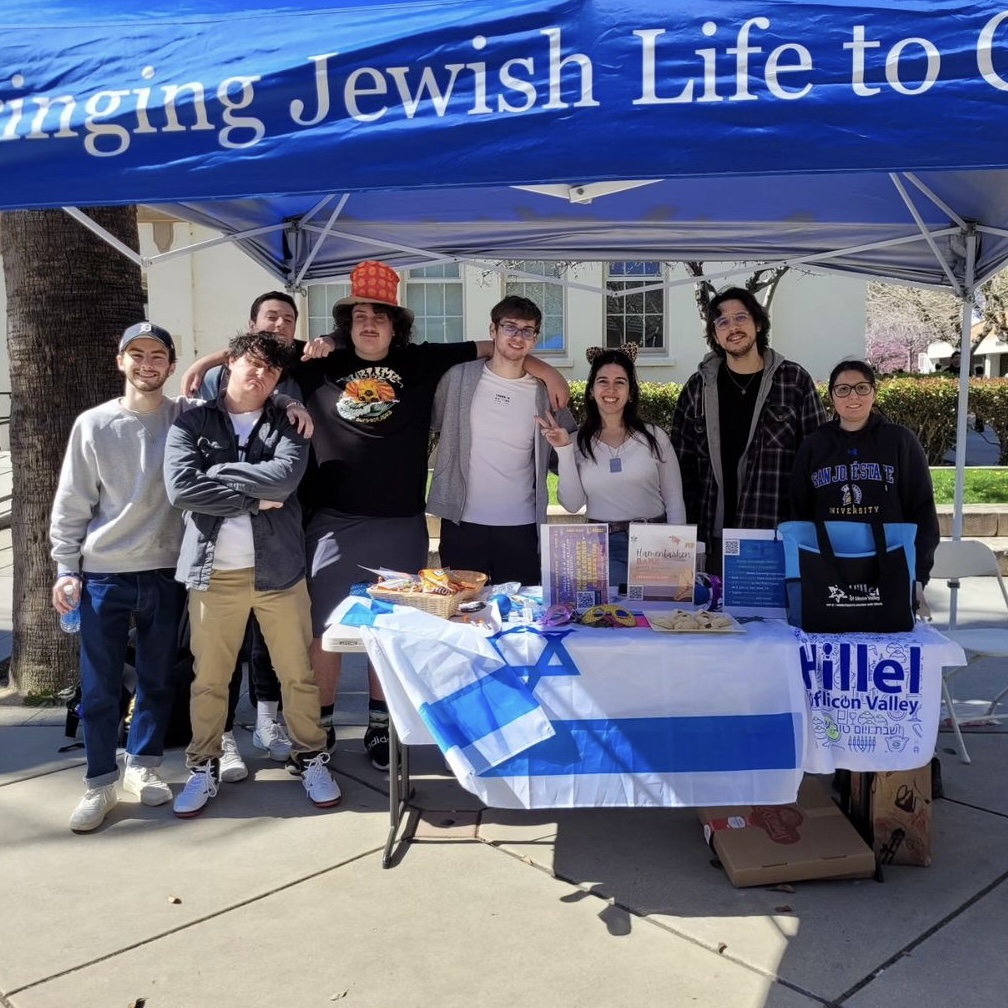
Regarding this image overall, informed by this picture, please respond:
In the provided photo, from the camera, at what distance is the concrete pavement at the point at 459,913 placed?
8.16ft

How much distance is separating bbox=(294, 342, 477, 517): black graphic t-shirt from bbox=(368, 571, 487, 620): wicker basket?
517 millimetres

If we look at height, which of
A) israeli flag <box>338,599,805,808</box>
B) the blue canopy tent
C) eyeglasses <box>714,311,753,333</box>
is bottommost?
israeli flag <box>338,599,805,808</box>

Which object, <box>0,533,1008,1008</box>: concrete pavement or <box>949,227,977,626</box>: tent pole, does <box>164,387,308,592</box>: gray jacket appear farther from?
<box>949,227,977,626</box>: tent pole

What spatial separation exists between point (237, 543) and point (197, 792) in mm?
936

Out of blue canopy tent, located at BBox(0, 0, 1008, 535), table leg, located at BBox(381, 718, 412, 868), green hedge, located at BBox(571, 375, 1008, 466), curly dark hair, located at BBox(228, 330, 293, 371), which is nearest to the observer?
blue canopy tent, located at BBox(0, 0, 1008, 535)

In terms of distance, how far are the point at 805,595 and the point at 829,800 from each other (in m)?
0.79

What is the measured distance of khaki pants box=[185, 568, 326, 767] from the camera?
345 centimetres

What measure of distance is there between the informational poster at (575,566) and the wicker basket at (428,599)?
278mm

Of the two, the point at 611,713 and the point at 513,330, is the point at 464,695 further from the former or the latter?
the point at 513,330

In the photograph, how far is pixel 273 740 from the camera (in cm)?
407

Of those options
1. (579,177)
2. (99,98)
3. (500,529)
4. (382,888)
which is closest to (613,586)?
(500,529)

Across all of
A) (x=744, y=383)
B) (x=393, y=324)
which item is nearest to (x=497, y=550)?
(x=393, y=324)

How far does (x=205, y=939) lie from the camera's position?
2.72m

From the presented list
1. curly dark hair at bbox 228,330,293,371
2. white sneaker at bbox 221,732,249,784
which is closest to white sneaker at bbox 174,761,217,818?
white sneaker at bbox 221,732,249,784
